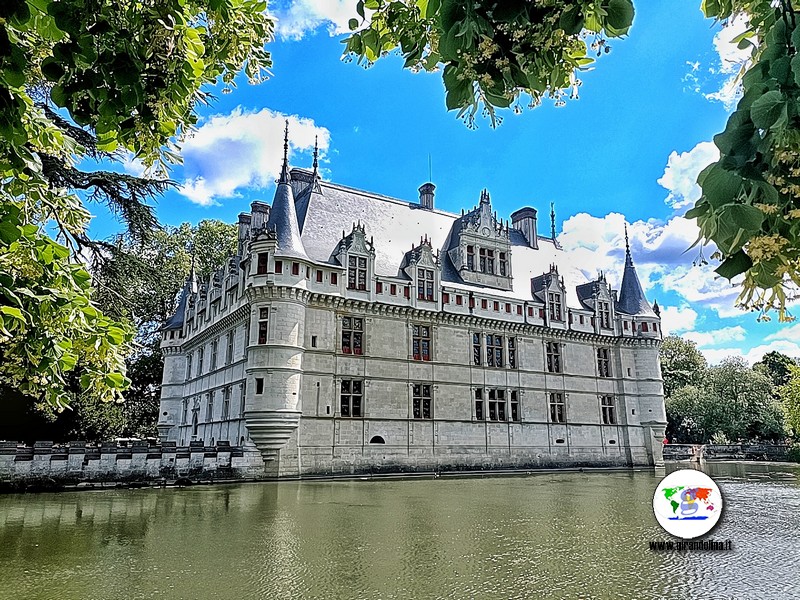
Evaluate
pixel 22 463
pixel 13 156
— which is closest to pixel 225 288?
pixel 22 463

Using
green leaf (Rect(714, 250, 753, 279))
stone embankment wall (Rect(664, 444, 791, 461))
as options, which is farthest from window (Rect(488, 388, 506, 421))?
green leaf (Rect(714, 250, 753, 279))

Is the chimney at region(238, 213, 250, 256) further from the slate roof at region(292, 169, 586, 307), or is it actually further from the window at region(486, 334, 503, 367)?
the window at region(486, 334, 503, 367)

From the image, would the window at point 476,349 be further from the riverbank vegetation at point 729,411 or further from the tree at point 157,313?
the riverbank vegetation at point 729,411

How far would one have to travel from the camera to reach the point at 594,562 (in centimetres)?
738

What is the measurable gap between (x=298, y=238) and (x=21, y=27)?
20.4 meters

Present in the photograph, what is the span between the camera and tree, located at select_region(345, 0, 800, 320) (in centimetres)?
142

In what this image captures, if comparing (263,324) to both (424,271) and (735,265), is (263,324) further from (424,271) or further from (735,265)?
(735,265)

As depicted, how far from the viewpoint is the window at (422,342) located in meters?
Result: 24.7

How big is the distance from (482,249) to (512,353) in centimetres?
548

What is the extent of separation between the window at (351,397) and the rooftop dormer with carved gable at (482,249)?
8081 mm

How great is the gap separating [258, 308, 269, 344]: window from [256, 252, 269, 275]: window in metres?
1.45

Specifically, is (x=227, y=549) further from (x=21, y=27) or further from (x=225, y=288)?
(x=225, y=288)

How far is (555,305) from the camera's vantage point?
29062 mm

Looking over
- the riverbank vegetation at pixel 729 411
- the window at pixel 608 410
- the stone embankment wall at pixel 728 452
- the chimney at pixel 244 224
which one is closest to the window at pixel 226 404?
the chimney at pixel 244 224
